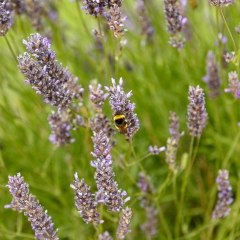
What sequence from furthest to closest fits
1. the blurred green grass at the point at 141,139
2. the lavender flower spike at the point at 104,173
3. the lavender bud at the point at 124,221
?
the blurred green grass at the point at 141,139 → the lavender bud at the point at 124,221 → the lavender flower spike at the point at 104,173

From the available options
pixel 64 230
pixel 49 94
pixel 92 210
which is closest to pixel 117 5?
pixel 49 94

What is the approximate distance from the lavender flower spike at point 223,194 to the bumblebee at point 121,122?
531 millimetres

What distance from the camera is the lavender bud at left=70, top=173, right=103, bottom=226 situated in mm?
1329

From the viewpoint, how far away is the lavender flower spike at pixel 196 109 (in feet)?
4.83

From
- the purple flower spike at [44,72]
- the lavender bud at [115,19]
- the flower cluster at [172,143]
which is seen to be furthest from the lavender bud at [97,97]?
the flower cluster at [172,143]

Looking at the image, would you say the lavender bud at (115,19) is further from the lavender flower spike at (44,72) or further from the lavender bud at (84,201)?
the lavender bud at (84,201)

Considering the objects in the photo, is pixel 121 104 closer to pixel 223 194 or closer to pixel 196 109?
pixel 196 109

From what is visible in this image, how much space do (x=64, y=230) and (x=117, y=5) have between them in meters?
1.51

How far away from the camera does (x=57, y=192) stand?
7.54 ft

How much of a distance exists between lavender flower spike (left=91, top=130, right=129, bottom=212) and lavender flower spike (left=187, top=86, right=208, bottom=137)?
0.35 metres

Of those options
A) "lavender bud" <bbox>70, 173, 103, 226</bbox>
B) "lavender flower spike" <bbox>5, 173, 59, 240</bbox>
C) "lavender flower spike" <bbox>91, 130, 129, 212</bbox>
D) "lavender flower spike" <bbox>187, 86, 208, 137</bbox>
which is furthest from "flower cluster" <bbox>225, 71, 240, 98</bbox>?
"lavender flower spike" <bbox>5, 173, 59, 240</bbox>

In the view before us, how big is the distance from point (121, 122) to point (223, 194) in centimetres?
67

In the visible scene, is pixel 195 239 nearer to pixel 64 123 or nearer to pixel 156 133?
pixel 156 133

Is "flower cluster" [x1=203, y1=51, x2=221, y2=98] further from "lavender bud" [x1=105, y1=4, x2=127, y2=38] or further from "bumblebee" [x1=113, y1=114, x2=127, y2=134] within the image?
"bumblebee" [x1=113, y1=114, x2=127, y2=134]
